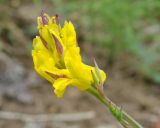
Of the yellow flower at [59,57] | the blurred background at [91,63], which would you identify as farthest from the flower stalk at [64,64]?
the blurred background at [91,63]

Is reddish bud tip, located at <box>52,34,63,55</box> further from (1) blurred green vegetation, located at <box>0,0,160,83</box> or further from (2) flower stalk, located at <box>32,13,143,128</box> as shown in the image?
(1) blurred green vegetation, located at <box>0,0,160,83</box>

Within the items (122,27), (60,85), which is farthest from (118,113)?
(122,27)

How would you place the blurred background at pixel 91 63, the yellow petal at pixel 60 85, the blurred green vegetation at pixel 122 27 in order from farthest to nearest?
1. the blurred green vegetation at pixel 122 27
2. the blurred background at pixel 91 63
3. the yellow petal at pixel 60 85

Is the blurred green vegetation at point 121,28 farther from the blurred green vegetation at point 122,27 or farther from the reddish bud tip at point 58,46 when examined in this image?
the reddish bud tip at point 58,46

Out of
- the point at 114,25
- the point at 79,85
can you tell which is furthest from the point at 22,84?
the point at 79,85

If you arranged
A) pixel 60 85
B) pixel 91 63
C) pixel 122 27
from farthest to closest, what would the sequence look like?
pixel 91 63, pixel 122 27, pixel 60 85

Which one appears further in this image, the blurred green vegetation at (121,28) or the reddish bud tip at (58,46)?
the blurred green vegetation at (121,28)

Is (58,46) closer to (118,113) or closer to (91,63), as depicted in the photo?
(118,113)

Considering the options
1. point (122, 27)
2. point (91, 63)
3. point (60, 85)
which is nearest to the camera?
point (60, 85)
